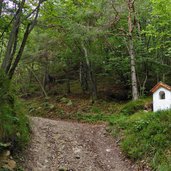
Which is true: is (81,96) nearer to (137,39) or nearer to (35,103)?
(35,103)

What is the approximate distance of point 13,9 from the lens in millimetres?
7625

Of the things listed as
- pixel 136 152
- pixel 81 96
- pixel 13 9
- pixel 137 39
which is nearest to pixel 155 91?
pixel 136 152

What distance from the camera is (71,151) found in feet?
23.5

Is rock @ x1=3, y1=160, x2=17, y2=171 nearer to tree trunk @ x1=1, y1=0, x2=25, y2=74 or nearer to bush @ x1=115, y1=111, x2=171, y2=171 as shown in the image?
tree trunk @ x1=1, y1=0, x2=25, y2=74

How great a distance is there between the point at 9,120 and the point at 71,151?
2.52 metres

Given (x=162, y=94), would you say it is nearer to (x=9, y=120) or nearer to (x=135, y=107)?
(x=135, y=107)

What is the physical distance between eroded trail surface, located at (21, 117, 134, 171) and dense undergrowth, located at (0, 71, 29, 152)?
496mm

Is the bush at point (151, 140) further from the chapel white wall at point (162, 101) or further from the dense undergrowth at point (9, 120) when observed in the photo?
the dense undergrowth at point (9, 120)

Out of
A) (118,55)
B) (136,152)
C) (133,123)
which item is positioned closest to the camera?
(136,152)

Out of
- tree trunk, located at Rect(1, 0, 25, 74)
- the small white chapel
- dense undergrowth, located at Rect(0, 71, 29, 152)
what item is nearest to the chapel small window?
the small white chapel

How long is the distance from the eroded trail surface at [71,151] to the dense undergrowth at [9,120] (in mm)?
496

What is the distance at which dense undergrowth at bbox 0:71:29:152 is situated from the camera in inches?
207

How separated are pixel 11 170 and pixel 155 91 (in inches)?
265

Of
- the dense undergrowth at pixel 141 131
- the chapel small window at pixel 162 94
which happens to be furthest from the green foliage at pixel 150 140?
the chapel small window at pixel 162 94
